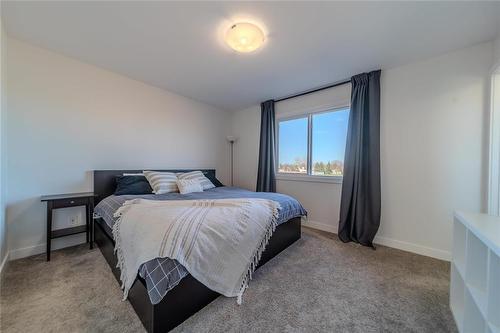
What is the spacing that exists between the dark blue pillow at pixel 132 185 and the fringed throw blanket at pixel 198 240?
29.1 inches

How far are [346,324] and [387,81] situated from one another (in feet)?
9.14

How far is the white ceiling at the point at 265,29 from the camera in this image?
154 cm

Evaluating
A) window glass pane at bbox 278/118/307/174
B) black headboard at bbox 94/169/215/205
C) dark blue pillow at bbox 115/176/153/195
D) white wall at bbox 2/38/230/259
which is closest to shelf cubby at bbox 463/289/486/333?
window glass pane at bbox 278/118/307/174

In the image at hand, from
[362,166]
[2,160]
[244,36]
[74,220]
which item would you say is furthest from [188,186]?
[362,166]

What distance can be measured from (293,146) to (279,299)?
2587mm

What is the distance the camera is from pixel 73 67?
2332 mm

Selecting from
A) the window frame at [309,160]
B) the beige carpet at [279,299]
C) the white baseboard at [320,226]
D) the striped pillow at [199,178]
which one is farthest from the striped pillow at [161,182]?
the white baseboard at [320,226]

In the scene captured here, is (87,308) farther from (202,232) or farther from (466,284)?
(466,284)

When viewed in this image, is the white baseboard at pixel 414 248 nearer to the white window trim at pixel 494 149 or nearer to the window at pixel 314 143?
the white window trim at pixel 494 149

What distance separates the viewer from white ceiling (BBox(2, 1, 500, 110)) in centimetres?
154

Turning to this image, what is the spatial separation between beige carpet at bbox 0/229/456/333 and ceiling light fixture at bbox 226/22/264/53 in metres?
2.21

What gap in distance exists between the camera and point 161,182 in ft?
8.62

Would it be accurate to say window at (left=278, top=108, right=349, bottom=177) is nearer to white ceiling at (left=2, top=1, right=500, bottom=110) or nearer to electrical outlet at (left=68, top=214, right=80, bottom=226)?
white ceiling at (left=2, top=1, right=500, bottom=110)

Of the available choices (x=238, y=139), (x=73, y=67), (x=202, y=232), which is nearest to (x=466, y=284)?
(x=202, y=232)
